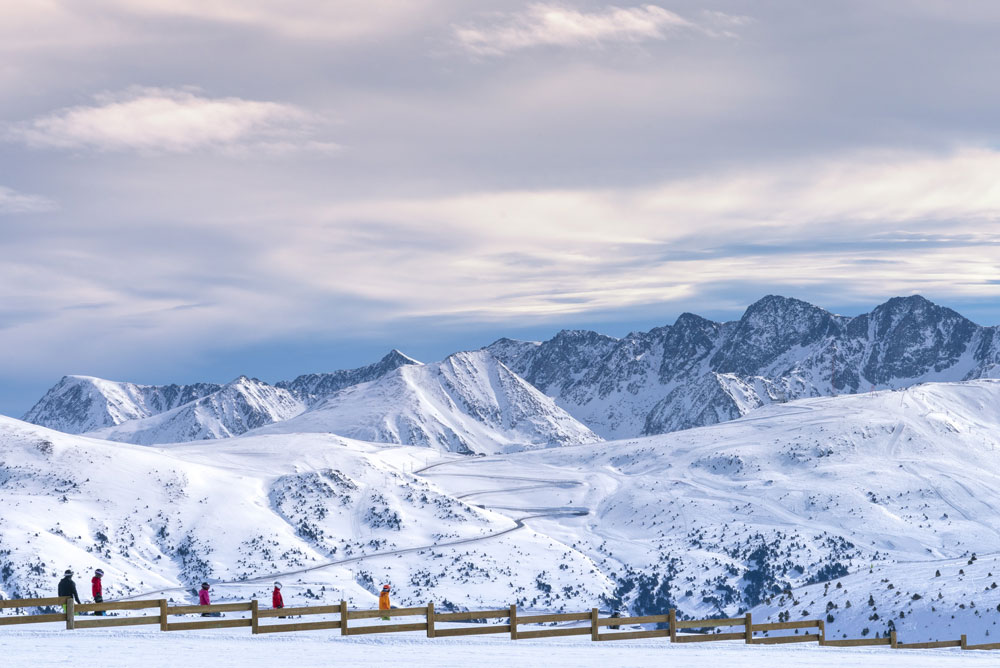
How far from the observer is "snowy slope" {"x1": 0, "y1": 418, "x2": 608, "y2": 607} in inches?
5020

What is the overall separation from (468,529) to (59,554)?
197 ft

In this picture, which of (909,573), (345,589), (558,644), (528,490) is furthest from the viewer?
(528,490)

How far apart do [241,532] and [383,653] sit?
121m

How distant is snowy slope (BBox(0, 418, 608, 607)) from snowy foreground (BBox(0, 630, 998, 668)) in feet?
A: 275

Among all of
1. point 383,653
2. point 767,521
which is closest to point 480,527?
point 767,521

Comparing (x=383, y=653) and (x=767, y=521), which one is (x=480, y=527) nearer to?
(x=767, y=521)

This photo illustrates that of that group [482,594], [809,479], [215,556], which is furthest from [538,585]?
[809,479]

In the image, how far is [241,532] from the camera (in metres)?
150

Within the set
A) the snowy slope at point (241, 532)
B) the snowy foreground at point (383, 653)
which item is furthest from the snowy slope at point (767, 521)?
the snowy foreground at point (383, 653)

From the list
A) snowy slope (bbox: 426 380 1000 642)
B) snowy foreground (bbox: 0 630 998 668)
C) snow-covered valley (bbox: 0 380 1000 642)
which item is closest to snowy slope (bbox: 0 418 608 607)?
snow-covered valley (bbox: 0 380 1000 642)

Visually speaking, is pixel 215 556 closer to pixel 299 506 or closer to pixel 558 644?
pixel 299 506

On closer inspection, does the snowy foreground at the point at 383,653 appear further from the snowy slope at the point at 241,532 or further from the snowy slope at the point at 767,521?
the snowy slope at the point at 241,532

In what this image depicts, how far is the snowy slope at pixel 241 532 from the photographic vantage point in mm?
127500

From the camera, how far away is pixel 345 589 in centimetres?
12581
